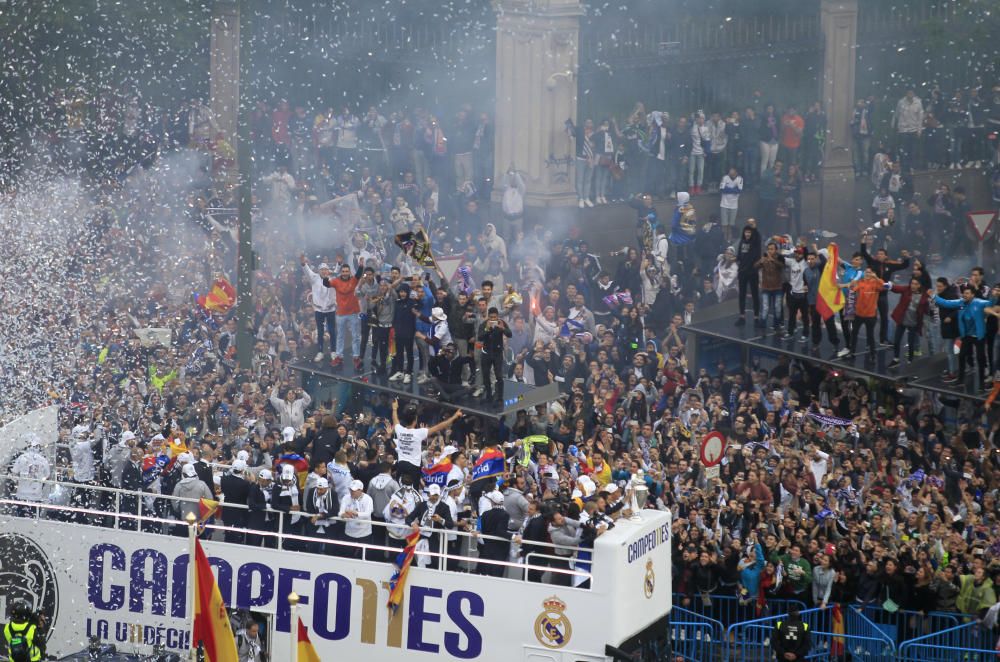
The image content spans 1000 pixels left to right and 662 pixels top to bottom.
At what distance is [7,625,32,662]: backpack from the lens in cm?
2173

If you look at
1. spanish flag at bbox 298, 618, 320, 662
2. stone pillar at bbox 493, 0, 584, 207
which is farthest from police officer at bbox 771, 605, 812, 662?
stone pillar at bbox 493, 0, 584, 207

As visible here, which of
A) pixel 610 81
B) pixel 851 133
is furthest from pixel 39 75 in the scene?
pixel 851 133

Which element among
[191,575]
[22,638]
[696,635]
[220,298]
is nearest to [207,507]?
[191,575]

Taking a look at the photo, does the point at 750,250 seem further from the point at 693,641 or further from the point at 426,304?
the point at 693,641

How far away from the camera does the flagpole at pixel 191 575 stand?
21755mm

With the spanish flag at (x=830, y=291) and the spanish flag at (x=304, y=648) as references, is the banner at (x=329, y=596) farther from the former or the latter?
the spanish flag at (x=830, y=291)

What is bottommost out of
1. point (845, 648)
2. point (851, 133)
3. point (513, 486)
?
point (845, 648)

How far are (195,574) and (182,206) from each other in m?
18.0

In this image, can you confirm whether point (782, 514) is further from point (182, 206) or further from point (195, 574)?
point (182, 206)

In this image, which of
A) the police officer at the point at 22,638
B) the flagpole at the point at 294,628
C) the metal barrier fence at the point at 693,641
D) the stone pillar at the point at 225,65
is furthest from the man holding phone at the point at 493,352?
the stone pillar at the point at 225,65

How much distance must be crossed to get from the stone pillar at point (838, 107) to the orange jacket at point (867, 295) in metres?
8.76

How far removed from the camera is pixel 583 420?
2808cm

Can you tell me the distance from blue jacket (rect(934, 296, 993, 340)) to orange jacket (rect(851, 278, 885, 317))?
3.39 feet

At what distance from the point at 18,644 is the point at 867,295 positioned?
12284 mm
